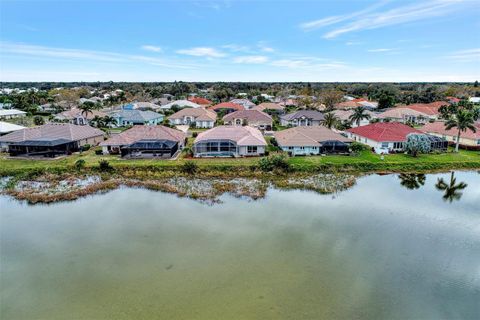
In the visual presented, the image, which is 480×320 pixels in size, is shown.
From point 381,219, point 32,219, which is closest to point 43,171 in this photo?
point 32,219

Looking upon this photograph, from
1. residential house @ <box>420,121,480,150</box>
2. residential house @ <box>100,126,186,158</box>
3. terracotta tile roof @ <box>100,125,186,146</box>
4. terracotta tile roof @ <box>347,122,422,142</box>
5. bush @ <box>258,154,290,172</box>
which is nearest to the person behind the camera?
bush @ <box>258,154,290,172</box>

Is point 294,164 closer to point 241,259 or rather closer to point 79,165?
point 241,259

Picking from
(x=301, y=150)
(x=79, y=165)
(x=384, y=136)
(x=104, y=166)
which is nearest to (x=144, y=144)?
(x=104, y=166)

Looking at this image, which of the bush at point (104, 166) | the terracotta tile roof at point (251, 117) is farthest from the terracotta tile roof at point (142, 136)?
the terracotta tile roof at point (251, 117)

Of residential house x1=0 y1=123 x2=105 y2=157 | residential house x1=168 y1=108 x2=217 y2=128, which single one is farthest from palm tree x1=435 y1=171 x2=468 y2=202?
residential house x1=0 y1=123 x2=105 y2=157

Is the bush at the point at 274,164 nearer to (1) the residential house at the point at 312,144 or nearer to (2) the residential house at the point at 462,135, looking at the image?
(1) the residential house at the point at 312,144

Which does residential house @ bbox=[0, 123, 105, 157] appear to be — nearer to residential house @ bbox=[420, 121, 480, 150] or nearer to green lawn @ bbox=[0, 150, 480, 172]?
green lawn @ bbox=[0, 150, 480, 172]

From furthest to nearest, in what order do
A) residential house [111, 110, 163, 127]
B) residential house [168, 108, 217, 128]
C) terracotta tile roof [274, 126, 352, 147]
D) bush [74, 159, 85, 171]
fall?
1. residential house [168, 108, 217, 128]
2. residential house [111, 110, 163, 127]
3. terracotta tile roof [274, 126, 352, 147]
4. bush [74, 159, 85, 171]

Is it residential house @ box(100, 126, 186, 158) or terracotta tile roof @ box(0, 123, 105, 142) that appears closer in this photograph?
residential house @ box(100, 126, 186, 158)
